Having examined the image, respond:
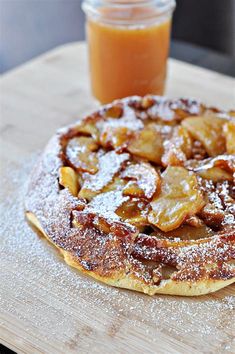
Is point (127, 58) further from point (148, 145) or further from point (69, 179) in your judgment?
point (69, 179)

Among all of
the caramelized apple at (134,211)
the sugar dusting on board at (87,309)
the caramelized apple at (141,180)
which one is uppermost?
the caramelized apple at (141,180)

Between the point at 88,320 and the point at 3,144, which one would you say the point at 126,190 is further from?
the point at 3,144

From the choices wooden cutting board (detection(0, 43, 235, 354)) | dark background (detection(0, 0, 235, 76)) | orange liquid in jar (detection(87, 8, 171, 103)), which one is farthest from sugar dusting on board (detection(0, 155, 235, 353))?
dark background (detection(0, 0, 235, 76))

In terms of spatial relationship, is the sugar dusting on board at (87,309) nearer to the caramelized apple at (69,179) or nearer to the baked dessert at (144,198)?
the baked dessert at (144,198)

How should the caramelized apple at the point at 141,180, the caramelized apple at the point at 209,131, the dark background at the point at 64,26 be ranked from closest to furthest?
the caramelized apple at the point at 141,180
the caramelized apple at the point at 209,131
the dark background at the point at 64,26

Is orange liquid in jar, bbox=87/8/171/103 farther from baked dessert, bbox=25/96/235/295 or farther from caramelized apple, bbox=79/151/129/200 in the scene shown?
caramelized apple, bbox=79/151/129/200

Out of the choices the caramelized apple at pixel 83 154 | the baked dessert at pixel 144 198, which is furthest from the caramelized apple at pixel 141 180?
the caramelized apple at pixel 83 154

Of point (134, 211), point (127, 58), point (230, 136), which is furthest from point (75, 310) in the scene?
point (127, 58)
